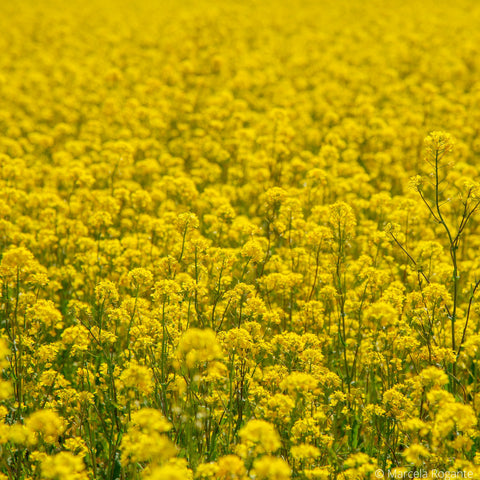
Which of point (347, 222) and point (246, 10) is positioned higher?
point (246, 10)

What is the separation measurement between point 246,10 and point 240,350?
1734cm

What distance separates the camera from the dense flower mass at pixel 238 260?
410 centimetres

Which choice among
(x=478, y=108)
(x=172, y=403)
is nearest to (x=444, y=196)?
(x=478, y=108)

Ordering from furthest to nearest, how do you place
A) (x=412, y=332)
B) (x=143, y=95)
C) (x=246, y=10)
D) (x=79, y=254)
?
(x=246, y=10) < (x=143, y=95) < (x=79, y=254) < (x=412, y=332)

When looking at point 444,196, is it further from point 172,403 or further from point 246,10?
point 246,10

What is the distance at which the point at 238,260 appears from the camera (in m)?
6.37

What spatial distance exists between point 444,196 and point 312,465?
5.57 metres

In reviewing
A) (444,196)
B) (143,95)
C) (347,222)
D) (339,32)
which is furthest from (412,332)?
(339,32)

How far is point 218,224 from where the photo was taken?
6.62m

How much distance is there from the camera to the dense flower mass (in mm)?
4098

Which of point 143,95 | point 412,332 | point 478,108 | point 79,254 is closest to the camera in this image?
point 412,332

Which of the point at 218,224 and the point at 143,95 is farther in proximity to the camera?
the point at 143,95

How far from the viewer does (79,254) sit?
627 centimetres

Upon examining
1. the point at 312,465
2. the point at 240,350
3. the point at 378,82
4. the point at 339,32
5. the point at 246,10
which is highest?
the point at 246,10
